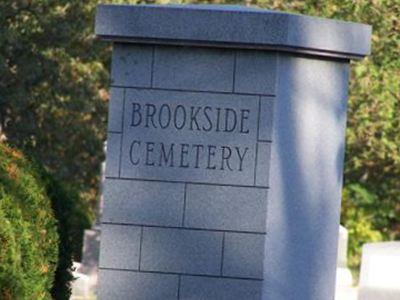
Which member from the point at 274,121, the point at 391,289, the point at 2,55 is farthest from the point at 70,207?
the point at 2,55

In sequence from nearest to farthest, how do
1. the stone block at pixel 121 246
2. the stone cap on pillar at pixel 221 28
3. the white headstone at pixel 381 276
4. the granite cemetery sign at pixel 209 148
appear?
1. the stone cap on pillar at pixel 221 28
2. the granite cemetery sign at pixel 209 148
3. the stone block at pixel 121 246
4. the white headstone at pixel 381 276

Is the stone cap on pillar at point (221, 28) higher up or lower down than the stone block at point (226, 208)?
higher up

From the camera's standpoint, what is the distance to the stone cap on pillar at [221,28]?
8.76 m

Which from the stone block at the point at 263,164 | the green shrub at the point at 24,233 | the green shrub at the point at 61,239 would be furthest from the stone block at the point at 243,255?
the green shrub at the point at 61,239

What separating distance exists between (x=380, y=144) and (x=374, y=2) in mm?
3015

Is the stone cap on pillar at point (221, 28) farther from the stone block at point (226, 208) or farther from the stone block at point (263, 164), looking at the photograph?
the stone block at point (226, 208)

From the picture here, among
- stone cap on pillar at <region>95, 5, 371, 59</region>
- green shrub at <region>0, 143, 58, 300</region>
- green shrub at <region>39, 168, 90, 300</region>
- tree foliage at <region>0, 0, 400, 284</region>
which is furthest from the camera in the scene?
tree foliage at <region>0, 0, 400, 284</region>

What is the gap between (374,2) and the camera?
47.5 ft

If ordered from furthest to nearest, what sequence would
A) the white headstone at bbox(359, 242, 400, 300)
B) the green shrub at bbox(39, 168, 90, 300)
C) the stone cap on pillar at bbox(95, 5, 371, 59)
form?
the white headstone at bbox(359, 242, 400, 300) < the green shrub at bbox(39, 168, 90, 300) < the stone cap on pillar at bbox(95, 5, 371, 59)

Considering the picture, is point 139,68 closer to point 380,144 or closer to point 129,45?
point 129,45

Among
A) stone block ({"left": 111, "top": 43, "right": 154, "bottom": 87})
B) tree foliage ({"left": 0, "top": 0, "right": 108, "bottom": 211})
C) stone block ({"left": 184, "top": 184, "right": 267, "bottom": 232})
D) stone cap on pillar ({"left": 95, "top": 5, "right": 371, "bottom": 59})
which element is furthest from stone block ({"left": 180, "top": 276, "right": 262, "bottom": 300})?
tree foliage ({"left": 0, "top": 0, "right": 108, "bottom": 211})

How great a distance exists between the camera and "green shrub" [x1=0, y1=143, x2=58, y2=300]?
7852 millimetres

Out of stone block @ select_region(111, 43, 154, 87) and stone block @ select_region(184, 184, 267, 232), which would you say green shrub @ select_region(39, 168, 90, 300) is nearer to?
stone block @ select_region(111, 43, 154, 87)

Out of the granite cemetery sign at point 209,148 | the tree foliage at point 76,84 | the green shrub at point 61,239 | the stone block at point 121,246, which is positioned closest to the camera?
the granite cemetery sign at point 209,148
